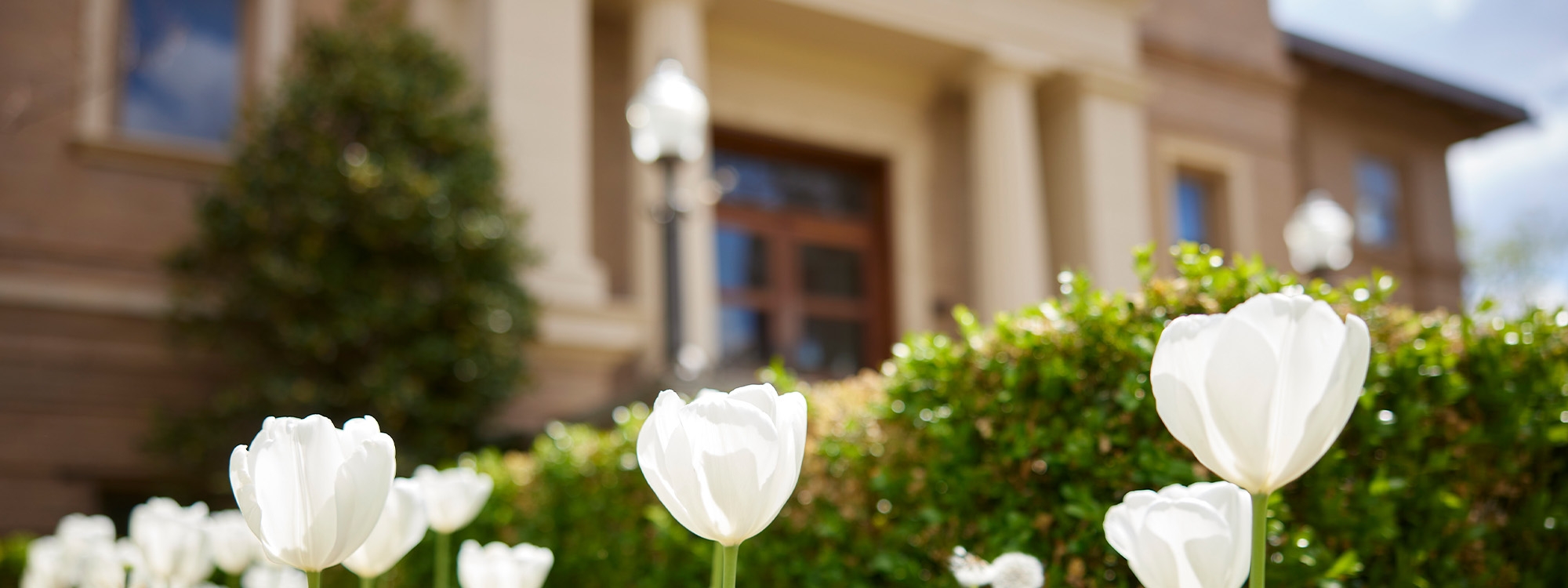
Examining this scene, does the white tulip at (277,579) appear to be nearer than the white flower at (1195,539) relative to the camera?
No

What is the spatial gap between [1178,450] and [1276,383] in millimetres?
1526

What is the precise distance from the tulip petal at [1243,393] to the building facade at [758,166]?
7.23m

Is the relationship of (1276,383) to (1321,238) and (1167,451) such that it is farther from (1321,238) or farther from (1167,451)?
(1321,238)

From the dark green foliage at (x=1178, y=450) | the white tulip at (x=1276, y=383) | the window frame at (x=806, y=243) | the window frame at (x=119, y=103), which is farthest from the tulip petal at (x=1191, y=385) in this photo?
the window frame at (x=806, y=243)

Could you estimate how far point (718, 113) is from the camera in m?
13.8

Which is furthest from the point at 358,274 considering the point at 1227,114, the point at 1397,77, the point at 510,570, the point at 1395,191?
the point at 1395,191

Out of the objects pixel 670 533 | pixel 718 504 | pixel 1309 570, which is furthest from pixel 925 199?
pixel 718 504

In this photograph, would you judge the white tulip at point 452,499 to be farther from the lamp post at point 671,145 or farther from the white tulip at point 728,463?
the lamp post at point 671,145

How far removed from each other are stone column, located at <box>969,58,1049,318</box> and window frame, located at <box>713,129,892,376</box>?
1.43 m

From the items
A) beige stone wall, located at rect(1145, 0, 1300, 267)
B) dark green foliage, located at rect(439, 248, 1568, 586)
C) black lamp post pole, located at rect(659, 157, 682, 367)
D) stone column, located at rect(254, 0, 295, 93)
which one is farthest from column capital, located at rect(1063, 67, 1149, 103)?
dark green foliage, located at rect(439, 248, 1568, 586)

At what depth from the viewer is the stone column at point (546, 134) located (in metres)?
10.7

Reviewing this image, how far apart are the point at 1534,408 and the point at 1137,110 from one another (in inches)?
518

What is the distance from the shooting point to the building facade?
380 inches

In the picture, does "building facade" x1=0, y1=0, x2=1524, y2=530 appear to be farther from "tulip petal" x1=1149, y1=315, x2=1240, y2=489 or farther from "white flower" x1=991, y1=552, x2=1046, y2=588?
"tulip petal" x1=1149, y1=315, x2=1240, y2=489
